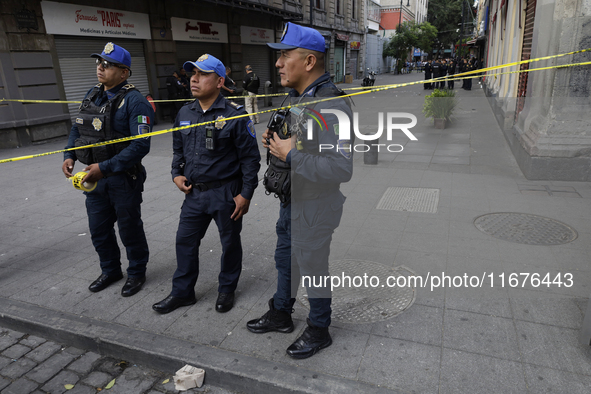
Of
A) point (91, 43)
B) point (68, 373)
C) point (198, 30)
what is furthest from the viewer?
point (198, 30)

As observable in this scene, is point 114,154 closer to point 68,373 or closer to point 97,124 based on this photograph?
point 97,124

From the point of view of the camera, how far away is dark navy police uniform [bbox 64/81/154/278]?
3.52m

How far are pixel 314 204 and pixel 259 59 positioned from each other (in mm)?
20565

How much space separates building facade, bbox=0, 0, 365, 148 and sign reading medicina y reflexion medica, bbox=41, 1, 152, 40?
0.08 ft

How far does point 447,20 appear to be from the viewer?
239ft

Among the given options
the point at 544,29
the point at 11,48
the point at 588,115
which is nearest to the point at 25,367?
the point at 588,115

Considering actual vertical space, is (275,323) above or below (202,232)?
below

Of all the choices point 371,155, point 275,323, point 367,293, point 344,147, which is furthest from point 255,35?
point 344,147

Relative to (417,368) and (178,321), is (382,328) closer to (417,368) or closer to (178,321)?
(417,368)

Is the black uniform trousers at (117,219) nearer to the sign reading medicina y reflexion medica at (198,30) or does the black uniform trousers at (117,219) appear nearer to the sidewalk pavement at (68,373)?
the sidewalk pavement at (68,373)

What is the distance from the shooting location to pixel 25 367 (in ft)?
9.97

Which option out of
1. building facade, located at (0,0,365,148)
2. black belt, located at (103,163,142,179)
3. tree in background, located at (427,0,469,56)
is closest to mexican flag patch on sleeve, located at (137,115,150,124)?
black belt, located at (103,163,142,179)

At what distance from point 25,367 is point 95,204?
134cm

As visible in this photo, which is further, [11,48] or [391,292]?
[11,48]
